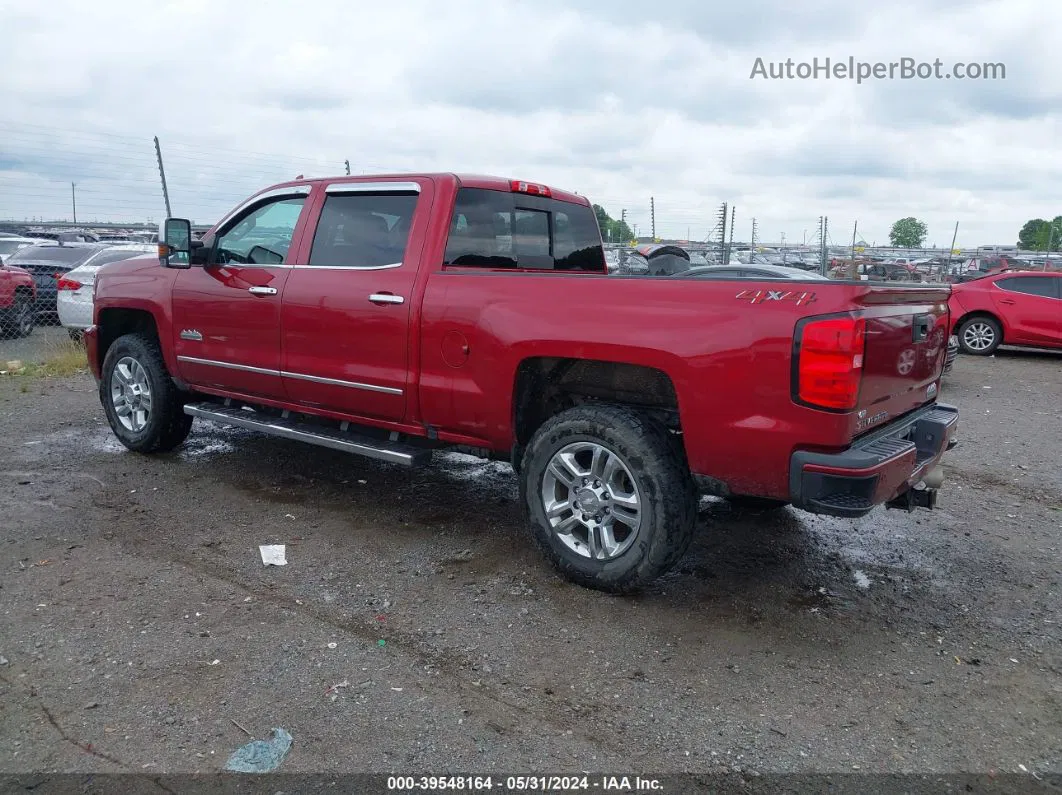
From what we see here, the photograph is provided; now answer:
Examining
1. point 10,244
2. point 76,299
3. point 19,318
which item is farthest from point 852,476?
point 10,244

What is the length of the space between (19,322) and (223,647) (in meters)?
12.7

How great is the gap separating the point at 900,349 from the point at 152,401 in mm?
4953

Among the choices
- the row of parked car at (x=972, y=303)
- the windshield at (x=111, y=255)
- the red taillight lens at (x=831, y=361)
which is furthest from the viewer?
the windshield at (x=111, y=255)

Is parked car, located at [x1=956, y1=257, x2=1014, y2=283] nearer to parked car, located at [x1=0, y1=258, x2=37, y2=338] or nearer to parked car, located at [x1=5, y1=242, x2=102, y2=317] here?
parked car, located at [x1=5, y1=242, x2=102, y2=317]

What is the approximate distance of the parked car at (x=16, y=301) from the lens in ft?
42.2

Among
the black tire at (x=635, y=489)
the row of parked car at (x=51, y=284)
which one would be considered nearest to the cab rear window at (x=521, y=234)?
the black tire at (x=635, y=489)

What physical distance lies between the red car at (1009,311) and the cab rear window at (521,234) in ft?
31.2

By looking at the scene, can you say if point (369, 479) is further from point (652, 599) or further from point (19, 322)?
point (19, 322)

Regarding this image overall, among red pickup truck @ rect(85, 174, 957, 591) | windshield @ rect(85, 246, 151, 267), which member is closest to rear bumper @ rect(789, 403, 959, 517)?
A: red pickup truck @ rect(85, 174, 957, 591)

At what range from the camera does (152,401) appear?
5.89 meters

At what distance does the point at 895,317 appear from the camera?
3471mm

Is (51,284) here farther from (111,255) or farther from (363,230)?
(363,230)

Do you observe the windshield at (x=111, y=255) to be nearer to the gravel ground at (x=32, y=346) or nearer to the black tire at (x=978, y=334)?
the gravel ground at (x=32, y=346)

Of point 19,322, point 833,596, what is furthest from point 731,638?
point 19,322
